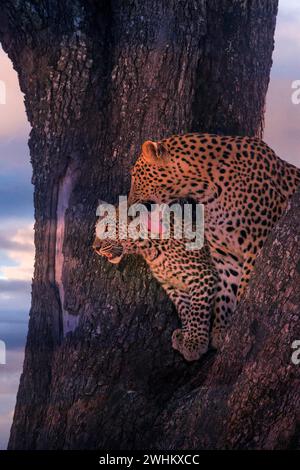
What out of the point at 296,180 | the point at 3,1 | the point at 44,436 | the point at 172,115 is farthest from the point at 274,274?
the point at 3,1

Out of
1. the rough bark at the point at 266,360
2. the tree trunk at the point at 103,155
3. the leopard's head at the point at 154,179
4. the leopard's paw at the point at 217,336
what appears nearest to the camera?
the rough bark at the point at 266,360

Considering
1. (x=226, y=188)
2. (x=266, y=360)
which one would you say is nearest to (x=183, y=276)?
(x=226, y=188)

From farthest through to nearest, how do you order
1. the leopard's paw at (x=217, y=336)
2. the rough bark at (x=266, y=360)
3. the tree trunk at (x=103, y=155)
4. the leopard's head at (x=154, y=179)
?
the leopard's head at (x=154, y=179)
the tree trunk at (x=103, y=155)
the leopard's paw at (x=217, y=336)
the rough bark at (x=266, y=360)

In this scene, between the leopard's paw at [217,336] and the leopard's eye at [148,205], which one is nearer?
the leopard's paw at [217,336]

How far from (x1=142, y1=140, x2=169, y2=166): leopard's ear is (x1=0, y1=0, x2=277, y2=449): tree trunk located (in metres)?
0.21

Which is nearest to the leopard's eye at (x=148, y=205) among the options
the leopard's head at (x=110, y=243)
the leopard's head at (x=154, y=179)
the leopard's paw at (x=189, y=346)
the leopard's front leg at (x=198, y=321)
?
the leopard's head at (x=154, y=179)

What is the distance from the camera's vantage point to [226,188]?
244 inches

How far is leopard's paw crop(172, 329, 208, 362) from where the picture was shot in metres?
6.16

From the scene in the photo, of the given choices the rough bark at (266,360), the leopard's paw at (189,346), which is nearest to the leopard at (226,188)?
the leopard's paw at (189,346)

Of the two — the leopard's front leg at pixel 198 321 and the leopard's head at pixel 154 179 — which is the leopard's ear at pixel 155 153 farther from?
the leopard's front leg at pixel 198 321

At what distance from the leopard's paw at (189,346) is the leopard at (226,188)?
124mm

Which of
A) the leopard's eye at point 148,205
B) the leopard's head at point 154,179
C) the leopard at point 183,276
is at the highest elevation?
the leopard's head at point 154,179

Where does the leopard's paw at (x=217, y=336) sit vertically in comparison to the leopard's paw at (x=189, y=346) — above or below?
above

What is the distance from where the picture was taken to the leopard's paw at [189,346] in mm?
6156
